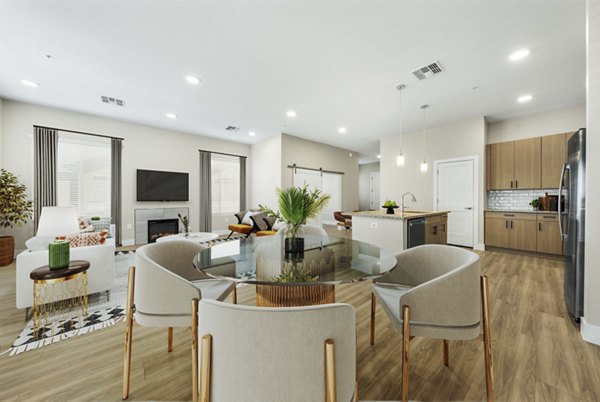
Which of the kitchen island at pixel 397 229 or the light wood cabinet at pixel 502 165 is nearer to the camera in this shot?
the kitchen island at pixel 397 229

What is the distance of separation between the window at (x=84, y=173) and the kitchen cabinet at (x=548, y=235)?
345 inches

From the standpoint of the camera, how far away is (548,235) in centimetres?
422

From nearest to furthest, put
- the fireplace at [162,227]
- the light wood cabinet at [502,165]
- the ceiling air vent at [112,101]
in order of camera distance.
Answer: the ceiling air vent at [112,101], the light wood cabinet at [502,165], the fireplace at [162,227]

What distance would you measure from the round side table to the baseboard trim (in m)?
4.21

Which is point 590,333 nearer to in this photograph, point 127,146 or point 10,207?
point 10,207

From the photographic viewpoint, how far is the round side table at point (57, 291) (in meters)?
1.95

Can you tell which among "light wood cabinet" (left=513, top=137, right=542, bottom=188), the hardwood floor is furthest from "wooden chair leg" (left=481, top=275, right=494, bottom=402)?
"light wood cabinet" (left=513, top=137, right=542, bottom=188)

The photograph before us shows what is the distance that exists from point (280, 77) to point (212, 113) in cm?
212

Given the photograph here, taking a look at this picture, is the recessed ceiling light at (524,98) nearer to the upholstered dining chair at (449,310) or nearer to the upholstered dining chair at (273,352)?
the upholstered dining chair at (449,310)

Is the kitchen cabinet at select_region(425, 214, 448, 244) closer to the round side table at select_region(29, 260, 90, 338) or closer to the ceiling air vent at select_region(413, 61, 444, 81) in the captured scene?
the ceiling air vent at select_region(413, 61, 444, 81)

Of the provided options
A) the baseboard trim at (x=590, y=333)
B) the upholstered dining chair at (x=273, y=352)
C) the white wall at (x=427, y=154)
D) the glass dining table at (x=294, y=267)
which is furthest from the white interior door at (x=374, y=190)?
the upholstered dining chair at (x=273, y=352)

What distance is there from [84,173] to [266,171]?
13.6ft

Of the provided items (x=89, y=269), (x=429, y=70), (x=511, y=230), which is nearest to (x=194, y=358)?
(x=89, y=269)

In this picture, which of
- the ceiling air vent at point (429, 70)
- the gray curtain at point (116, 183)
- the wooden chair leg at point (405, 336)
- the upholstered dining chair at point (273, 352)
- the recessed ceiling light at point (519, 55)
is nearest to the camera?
the upholstered dining chair at point (273, 352)
